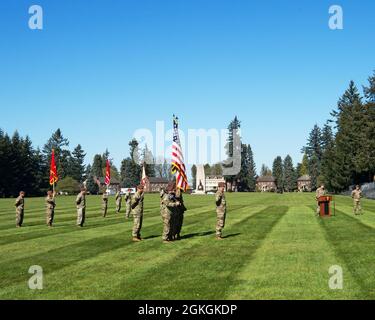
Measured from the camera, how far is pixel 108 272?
12.1 m

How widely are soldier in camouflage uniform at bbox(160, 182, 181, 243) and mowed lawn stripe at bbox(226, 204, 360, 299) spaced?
11.9ft

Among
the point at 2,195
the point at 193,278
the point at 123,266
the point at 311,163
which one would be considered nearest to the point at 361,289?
the point at 193,278

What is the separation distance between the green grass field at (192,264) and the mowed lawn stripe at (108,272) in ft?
0.07

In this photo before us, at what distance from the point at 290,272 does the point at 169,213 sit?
719 centimetres

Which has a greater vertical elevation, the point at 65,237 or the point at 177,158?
the point at 177,158

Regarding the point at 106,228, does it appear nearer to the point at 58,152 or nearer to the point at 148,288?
the point at 148,288

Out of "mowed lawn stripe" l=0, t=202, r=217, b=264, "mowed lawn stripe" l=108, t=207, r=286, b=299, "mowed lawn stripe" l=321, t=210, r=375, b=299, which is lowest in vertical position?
"mowed lawn stripe" l=0, t=202, r=217, b=264

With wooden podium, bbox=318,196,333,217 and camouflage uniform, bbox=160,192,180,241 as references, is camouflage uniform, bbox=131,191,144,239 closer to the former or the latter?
camouflage uniform, bbox=160,192,180,241

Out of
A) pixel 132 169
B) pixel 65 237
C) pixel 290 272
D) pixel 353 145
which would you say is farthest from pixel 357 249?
pixel 132 169

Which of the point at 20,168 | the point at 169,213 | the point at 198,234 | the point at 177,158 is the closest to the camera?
the point at 169,213

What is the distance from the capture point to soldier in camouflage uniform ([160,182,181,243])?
18078 mm

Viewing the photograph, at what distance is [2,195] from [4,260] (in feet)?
315

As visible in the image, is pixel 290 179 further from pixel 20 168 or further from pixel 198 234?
pixel 198 234

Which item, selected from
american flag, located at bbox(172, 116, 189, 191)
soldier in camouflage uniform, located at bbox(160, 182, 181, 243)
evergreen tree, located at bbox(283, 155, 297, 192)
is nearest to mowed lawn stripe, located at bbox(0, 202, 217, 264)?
soldier in camouflage uniform, located at bbox(160, 182, 181, 243)
